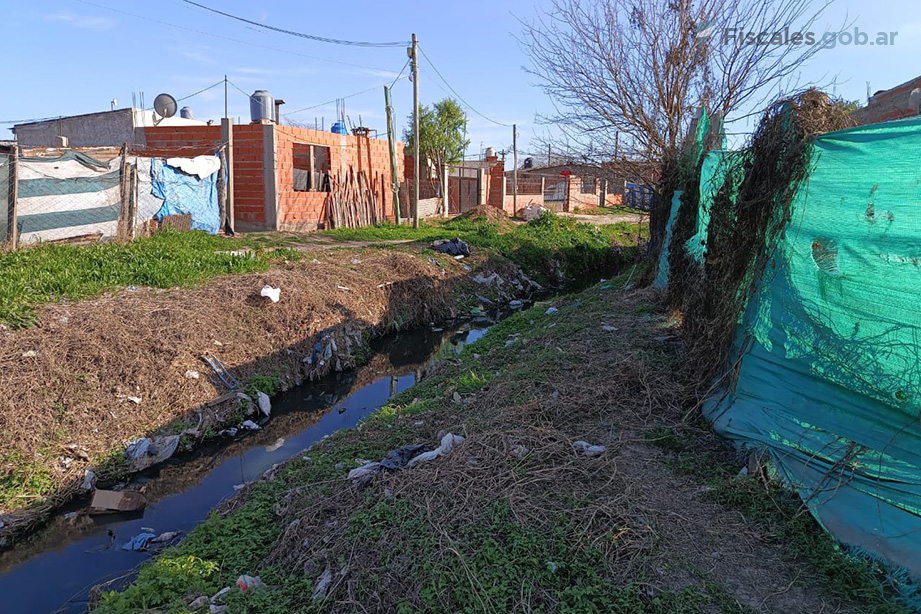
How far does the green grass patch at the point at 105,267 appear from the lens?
6.15 meters

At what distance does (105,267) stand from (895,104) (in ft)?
28.7

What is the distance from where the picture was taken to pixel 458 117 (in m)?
25.2

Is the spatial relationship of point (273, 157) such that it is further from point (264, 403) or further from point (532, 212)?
point (532, 212)

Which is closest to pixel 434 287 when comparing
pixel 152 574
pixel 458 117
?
pixel 152 574

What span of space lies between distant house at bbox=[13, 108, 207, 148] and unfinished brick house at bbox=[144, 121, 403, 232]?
2478 mm

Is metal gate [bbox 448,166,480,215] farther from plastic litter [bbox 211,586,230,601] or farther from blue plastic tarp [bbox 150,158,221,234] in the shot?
plastic litter [bbox 211,586,230,601]

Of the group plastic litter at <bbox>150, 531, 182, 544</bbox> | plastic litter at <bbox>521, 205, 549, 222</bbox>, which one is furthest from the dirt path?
plastic litter at <bbox>150, 531, 182, 544</bbox>

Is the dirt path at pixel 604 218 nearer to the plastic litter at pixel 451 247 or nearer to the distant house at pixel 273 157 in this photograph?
the distant house at pixel 273 157

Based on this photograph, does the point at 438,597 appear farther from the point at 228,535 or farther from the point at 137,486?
the point at 137,486

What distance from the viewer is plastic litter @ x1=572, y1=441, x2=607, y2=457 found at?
3.44 metres

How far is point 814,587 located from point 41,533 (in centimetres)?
480

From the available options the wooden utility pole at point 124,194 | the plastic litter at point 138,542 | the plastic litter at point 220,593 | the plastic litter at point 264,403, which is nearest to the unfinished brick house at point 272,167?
the wooden utility pole at point 124,194

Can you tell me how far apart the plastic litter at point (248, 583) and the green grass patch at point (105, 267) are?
13.3 ft

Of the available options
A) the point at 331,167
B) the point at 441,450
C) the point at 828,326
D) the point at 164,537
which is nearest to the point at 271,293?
the point at 164,537
